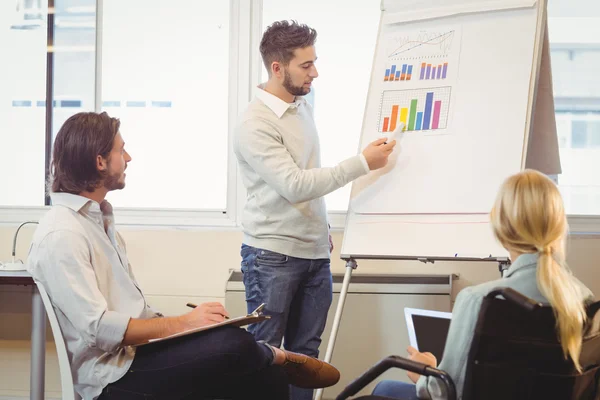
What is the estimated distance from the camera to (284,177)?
2238 millimetres

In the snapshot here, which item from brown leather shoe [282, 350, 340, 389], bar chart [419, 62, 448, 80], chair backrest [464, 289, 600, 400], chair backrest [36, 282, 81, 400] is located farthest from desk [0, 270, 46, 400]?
chair backrest [464, 289, 600, 400]

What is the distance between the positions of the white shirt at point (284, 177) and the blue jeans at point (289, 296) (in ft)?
0.12

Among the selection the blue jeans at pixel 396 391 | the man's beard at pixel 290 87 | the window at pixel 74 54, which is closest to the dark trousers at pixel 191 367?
the blue jeans at pixel 396 391

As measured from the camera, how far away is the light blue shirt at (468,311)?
1411 millimetres

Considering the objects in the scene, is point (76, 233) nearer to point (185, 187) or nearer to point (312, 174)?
point (312, 174)

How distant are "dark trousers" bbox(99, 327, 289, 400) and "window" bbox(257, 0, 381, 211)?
1597 mm

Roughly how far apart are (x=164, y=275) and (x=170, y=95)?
2.82 feet

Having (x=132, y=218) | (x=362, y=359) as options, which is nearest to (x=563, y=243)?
(x=362, y=359)

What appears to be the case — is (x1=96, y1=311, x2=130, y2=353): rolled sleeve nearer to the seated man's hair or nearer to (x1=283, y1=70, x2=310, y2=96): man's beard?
the seated man's hair

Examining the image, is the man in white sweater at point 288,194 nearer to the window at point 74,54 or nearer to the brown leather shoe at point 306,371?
the brown leather shoe at point 306,371

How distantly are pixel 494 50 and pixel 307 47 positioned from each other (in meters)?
0.65

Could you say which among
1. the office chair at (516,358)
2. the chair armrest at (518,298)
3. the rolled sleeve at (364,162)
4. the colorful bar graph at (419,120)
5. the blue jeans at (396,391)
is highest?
the colorful bar graph at (419,120)

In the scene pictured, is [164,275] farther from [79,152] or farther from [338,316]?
[79,152]

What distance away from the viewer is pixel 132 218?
337cm
